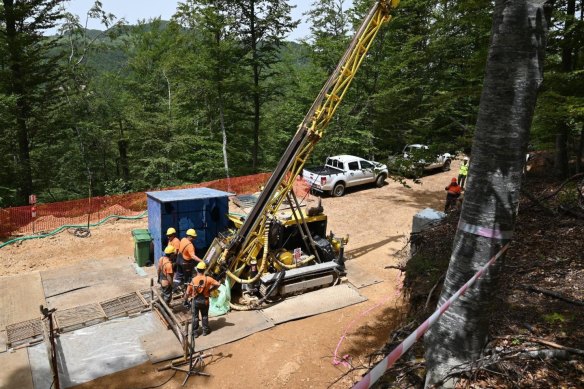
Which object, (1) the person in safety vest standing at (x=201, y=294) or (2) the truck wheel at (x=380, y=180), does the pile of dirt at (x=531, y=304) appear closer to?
(1) the person in safety vest standing at (x=201, y=294)

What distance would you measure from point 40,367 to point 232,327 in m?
3.72

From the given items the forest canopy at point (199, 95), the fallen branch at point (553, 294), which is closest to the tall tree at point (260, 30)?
the forest canopy at point (199, 95)

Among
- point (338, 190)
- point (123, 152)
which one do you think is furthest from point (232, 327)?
point (123, 152)

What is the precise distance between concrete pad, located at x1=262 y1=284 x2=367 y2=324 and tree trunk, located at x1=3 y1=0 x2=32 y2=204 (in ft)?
49.4

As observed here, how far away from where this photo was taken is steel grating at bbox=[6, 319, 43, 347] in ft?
26.9

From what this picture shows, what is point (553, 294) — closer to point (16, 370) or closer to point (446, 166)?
point (16, 370)

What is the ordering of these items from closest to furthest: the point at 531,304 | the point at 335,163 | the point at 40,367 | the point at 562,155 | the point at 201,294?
the point at 531,304 → the point at 40,367 → the point at 201,294 → the point at 562,155 → the point at 335,163

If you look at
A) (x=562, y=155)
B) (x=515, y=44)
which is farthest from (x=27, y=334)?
(x=562, y=155)

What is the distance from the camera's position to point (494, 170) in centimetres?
300

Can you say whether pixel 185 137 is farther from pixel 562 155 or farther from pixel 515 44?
pixel 515 44

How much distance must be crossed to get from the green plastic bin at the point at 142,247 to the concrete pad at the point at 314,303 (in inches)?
181

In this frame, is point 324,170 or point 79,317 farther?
point 324,170

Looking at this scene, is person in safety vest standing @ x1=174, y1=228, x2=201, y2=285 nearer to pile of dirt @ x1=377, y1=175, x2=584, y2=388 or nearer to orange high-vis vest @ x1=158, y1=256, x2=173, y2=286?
orange high-vis vest @ x1=158, y1=256, x2=173, y2=286

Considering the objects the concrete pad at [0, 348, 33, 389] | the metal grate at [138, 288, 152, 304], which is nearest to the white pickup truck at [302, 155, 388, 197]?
the metal grate at [138, 288, 152, 304]
